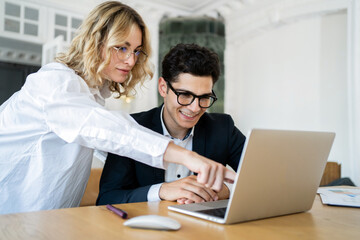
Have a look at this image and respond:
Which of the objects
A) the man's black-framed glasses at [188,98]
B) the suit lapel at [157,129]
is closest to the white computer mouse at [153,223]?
the suit lapel at [157,129]

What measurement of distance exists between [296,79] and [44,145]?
3488mm

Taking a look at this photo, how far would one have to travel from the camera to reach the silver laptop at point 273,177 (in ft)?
2.43

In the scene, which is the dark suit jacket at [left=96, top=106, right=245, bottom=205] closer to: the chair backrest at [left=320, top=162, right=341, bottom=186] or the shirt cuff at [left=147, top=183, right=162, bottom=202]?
the shirt cuff at [left=147, top=183, right=162, bottom=202]

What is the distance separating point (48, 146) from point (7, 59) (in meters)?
3.50

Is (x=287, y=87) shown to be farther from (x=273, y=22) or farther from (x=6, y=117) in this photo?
(x=6, y=117)

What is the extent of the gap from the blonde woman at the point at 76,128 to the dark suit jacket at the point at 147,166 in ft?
0.38

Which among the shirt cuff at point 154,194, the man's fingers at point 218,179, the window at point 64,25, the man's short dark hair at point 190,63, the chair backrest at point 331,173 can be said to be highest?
the window at point 64,25

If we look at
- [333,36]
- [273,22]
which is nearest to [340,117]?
[333,36]

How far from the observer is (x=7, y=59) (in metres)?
4.11

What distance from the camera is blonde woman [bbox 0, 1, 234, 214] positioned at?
91cm

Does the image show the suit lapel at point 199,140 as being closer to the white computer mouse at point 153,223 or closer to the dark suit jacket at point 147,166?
the dark suit jacket at point 147,166

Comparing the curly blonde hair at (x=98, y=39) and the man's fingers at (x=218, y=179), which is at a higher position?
the curly blonde hair at (x=98, y=39)

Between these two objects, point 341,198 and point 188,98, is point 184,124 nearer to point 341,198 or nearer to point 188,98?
point 188,98

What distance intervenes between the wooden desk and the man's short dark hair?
2.55 ft
